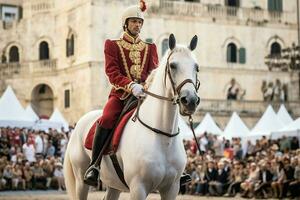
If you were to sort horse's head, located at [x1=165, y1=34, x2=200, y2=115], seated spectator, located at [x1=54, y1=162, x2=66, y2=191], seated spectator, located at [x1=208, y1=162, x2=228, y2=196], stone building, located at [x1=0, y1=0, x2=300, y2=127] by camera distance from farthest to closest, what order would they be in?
stone building, located at [x1=0, y1=0, x2=300, y2=127] < seated spectator, located at [x1=54, y1=162, x2=66, y2=191] < seated spectator, located at [x1=208, y1=162, x2=228, y2=196] < horse's head, located at [x1=165, y1=34, x2=200, y2=115]

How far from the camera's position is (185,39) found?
185 ft

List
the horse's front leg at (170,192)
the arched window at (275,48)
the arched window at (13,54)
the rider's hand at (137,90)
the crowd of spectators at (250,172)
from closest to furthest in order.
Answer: the horse's front leg at (170,192)
the rider's hand at (137,90)
the crowd of spectators at (250,172)
the arched window at (13,54)
the arched window at (275,48)

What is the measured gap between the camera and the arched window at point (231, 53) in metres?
58.7

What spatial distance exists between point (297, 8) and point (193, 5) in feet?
30.1

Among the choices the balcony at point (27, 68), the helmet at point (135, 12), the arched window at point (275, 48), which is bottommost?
the helmet at point (135, 12)

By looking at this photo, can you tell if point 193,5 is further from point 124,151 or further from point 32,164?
point 124,151

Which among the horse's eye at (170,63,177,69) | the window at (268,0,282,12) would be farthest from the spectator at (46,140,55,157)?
the window at (268,0,282,12)

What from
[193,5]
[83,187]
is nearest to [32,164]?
[83,187]

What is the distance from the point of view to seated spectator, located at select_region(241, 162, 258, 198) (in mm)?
26656

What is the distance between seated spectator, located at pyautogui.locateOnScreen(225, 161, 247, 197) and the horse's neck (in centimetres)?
1898

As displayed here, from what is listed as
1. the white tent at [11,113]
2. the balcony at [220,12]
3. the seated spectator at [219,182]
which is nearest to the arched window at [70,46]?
the balcony at [220,12]

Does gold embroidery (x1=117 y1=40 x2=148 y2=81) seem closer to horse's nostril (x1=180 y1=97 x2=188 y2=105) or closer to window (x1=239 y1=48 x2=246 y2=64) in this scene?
horse's nostril (x1=180 y1=97 x2=188 y2=105)

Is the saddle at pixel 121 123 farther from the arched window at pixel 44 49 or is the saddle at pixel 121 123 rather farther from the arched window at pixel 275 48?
the arched window at pixel 275 48

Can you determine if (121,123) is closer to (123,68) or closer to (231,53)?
(123,68)
